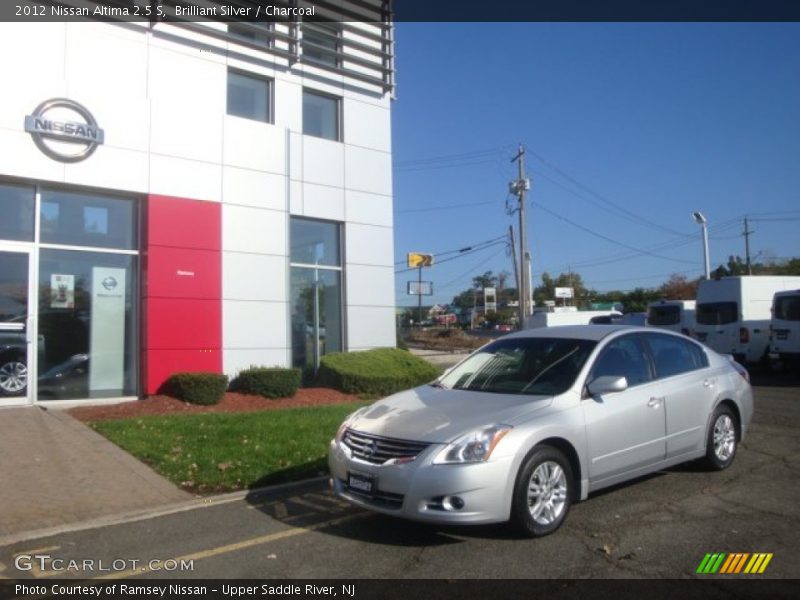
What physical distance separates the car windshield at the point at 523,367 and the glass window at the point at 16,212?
8.76m

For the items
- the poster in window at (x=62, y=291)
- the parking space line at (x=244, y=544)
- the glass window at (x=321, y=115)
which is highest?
the glass window at (x=321, y=115)

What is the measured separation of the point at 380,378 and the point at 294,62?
24.0ft

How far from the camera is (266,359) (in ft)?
48.1

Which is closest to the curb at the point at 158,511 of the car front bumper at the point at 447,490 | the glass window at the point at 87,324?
the car front bumper at the point at 447,490

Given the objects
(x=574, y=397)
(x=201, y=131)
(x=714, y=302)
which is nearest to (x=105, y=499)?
(x=574, y=397)

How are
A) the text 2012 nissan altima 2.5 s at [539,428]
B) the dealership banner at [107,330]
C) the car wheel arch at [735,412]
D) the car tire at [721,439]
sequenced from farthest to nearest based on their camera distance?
1. the dealership banner at [107,330]
2. the car wheel arch at [735,412]
3. the car tire at [721,439]
4. the text 2012 nissan altima 2.5 s at [539,428]

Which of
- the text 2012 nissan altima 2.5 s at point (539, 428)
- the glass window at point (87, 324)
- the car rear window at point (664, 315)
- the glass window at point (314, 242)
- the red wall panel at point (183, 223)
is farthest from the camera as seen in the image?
the car rear window at point (664, 315)

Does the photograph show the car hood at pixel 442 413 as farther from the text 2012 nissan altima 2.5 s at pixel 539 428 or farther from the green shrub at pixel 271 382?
the green shrub at pixel 271 382

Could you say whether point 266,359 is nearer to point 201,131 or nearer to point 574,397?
point 201,131

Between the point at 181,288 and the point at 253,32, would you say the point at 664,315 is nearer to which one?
the point at 253,32

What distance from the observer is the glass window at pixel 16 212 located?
11.7 m

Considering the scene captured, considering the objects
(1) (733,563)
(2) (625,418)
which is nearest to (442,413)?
(2) (625,418)

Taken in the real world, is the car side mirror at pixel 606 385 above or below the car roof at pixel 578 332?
below

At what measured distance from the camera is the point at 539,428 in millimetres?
5180
